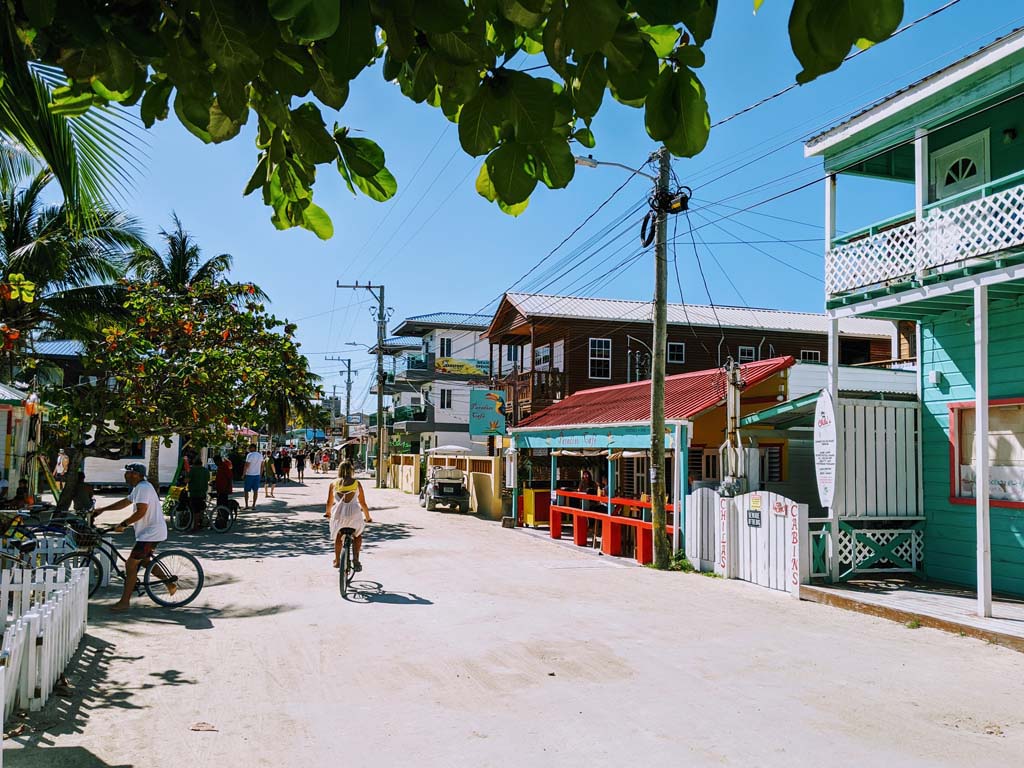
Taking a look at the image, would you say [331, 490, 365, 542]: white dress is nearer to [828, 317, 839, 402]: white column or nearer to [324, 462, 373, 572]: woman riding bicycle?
[324, 462, 373, 572]: woman riding bicycle

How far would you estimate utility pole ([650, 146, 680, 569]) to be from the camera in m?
15.0

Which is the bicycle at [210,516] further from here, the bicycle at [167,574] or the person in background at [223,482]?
the bicycle at [167,574]

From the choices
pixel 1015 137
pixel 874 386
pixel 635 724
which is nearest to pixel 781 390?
pixel 874 386

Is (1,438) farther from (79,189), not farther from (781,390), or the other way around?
(79,189)

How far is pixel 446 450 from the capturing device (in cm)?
3203

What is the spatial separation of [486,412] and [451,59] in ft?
81.5

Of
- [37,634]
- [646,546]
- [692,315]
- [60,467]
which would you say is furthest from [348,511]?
[60,467]

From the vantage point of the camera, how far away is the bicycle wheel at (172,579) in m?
10.2

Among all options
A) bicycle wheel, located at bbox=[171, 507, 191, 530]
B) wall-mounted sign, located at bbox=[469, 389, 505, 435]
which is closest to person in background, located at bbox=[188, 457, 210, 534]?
bicycle wheel, located at bbox=[171, 507, 191, 530]

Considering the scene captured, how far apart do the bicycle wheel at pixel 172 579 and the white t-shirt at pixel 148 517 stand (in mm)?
356

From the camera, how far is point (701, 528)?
48.3 feet

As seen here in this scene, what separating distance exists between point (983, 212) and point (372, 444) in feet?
204

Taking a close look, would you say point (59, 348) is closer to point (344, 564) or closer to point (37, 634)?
point (344, 564)

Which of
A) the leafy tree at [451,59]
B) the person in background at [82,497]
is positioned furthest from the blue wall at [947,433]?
the person in background at [82,497]
